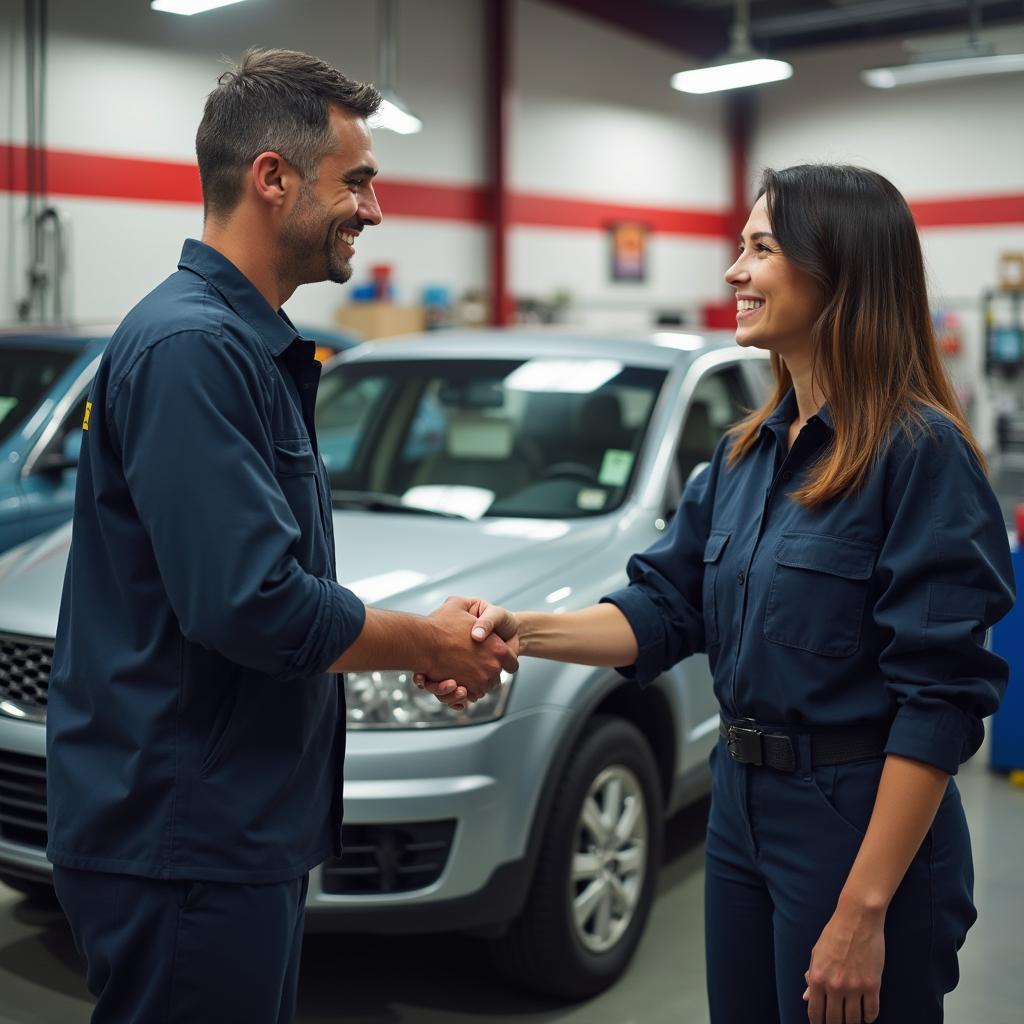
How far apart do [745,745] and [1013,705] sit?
3482mm

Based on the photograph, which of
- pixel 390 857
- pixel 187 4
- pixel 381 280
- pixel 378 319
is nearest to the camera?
pixel 390 857

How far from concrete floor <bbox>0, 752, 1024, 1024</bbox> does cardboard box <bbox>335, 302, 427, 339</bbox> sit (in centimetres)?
849

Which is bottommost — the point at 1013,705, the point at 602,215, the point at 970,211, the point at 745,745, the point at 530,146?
the point at 1013,705

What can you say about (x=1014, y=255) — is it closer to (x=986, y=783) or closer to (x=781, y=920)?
(x=986, y=783)

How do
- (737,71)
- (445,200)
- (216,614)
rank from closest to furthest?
1. (216,614)
2. (737,71)
3. (445,200)

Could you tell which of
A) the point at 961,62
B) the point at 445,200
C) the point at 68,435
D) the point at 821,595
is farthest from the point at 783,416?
the point at 445,200

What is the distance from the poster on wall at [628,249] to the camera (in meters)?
15.2

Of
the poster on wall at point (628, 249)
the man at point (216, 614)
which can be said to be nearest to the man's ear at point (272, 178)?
the man at point (216, 614)

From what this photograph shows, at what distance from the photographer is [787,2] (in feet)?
49.2

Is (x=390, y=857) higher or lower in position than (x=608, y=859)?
higher

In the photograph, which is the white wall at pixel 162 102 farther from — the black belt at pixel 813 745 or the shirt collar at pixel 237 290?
the black belt at pixel 813 745

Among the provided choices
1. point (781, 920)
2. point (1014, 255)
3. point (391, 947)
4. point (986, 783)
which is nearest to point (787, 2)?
point (1014, 255)

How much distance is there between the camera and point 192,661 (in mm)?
1603

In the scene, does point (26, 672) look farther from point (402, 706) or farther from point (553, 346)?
point (553, 346)
